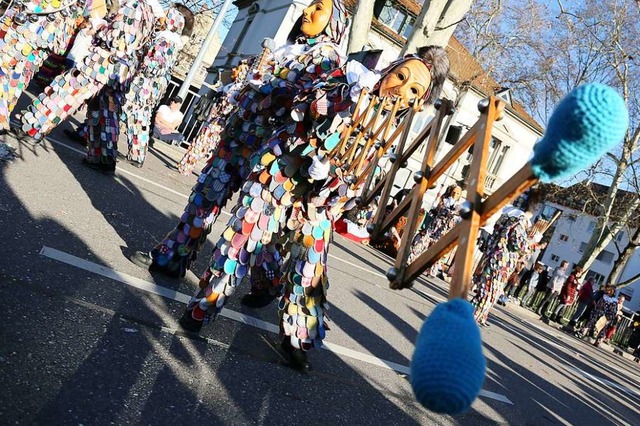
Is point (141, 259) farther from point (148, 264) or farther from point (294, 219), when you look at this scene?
point (294, 219)

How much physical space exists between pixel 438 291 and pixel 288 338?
7342 mm

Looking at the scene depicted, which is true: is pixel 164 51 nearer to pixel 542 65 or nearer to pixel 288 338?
pixel 288 338

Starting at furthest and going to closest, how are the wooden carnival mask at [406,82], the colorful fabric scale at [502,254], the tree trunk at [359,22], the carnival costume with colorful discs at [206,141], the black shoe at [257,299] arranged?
the tree trunk at [359,22] → the carnival costume with colorful discs at [206,141] → the colorful fabric scale at [502,254] → the black shoe at [257,299] → the wooden carnival mask at [406,82]

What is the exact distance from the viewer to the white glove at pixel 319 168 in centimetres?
285

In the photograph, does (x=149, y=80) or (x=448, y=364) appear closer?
(x=448, y=364)

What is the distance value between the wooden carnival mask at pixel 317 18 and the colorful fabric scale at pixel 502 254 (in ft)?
15.2

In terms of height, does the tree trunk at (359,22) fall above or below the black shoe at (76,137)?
above

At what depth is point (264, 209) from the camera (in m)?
3.13

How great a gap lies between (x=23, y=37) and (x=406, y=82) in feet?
12.2

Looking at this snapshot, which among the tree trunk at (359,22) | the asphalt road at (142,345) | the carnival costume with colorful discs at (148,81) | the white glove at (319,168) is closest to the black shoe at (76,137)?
the carnival costume with colorful discs at (148,81)

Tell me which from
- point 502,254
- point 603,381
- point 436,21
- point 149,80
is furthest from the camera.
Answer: point 436,21

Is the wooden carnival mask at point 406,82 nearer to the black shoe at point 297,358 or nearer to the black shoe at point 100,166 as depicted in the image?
the black shoe at point 297,358

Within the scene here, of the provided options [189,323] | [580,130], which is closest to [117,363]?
[189,323]

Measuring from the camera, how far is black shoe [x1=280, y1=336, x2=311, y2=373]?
10.5ft
